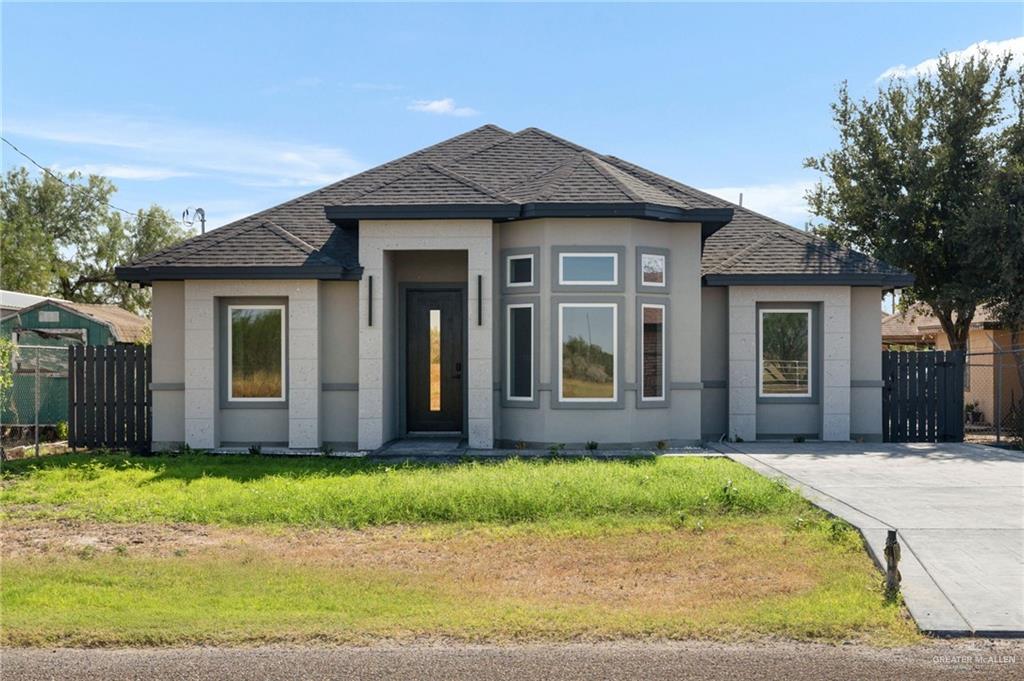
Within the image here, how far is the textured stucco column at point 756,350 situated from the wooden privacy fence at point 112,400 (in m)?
10.5

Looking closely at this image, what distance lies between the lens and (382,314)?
15203 millimetres

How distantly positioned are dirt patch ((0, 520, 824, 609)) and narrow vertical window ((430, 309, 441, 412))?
25.2 ft

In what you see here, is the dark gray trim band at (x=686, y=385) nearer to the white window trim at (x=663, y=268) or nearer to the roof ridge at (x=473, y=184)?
the white window trim at (x=663, y=268)

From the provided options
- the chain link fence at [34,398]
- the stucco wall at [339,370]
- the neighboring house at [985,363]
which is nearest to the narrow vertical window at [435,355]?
the stucco wall at [339,370]

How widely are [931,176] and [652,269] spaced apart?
9.87 metres

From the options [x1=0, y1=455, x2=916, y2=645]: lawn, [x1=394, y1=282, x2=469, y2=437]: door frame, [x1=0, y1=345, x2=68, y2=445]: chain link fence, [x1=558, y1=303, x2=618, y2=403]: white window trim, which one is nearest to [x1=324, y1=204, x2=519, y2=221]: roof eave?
[x1=558, y1=303, x2=618, y2=403]: white window trim

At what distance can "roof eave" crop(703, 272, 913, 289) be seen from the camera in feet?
53.7

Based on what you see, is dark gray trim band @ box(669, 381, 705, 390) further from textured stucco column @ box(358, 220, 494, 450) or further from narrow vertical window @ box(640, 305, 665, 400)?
textured stucco column @ box(358, 220, 494, 450)

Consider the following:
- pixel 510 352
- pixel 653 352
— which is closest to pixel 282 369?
pixel 510 352

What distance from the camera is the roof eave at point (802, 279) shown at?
53.7ft

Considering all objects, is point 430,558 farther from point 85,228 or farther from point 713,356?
point 85,228

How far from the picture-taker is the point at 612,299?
14.9m

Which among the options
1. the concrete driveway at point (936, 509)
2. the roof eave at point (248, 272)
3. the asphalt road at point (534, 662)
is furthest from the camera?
the roof eave at point (248, 272)

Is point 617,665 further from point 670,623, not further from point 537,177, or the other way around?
point 537,177
